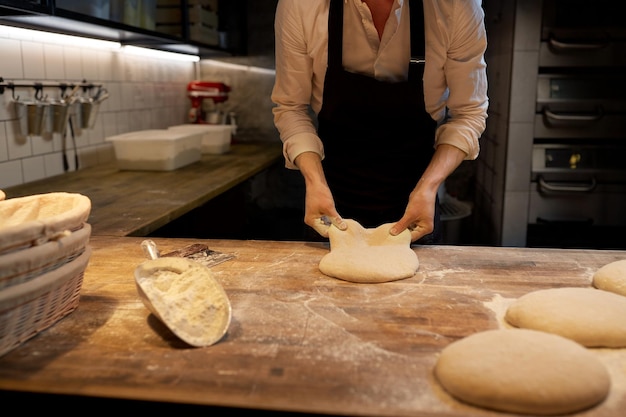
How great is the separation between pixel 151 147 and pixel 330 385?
6.81 feet

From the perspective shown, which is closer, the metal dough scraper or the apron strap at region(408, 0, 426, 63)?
the metal dough scraper

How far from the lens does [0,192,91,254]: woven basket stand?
77 cm

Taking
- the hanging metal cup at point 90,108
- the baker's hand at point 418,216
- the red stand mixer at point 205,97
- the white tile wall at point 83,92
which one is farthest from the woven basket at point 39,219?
the red stand mixer at point 205,97

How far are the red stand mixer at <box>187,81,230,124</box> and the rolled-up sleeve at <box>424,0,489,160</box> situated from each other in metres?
2.38

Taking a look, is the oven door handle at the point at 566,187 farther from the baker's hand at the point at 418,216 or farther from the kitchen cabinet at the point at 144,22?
the kitchen cabinet at the point at 144,22

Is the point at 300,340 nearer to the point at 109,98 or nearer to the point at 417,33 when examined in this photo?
the point at 417,33

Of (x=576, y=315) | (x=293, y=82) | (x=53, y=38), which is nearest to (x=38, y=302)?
(x=576, y=315)

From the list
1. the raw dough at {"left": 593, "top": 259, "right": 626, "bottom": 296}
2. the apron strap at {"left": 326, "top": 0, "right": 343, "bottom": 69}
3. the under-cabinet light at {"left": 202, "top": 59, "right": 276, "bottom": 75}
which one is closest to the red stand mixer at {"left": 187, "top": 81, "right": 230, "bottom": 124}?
the under-cabinet light at {"left": 202, "top": 59, "right": 276, "bottom": 75}

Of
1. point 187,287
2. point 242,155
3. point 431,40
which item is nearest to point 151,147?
point 242,155

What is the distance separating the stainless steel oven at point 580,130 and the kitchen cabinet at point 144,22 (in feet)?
6.02

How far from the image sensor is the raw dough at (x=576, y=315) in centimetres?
84

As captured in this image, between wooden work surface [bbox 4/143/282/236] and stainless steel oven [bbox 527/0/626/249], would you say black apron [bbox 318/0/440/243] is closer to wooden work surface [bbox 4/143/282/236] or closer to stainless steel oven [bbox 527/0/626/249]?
wooden work surface [bbox 4/143/282/236]

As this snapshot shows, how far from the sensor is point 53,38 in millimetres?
2258

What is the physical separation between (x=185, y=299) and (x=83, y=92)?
1888 mm
